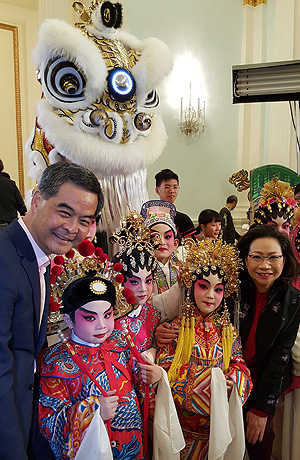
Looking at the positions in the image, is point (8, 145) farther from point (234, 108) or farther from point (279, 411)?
point (279, 411)

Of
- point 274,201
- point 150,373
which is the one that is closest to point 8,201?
point 274,201

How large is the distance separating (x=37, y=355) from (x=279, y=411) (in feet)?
3.64

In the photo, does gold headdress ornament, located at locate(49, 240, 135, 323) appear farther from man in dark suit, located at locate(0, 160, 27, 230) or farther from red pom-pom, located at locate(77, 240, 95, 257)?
man in dark suit, located at locate(0, 160, 27, 230)

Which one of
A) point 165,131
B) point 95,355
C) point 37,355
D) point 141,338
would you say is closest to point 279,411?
point 141,338

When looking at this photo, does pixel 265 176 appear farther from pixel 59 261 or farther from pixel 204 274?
pixel 59 261

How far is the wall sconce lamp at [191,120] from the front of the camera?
150 cm

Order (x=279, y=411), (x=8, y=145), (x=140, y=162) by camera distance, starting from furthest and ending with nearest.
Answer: (x=8, y=145) < (x=279, y=411) < (x=140, y=162)

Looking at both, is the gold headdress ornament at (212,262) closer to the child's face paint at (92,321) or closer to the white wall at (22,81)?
the child's face paint at (92,321)

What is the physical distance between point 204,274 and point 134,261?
8.9 inches

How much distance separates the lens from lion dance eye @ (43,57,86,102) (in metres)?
1.37

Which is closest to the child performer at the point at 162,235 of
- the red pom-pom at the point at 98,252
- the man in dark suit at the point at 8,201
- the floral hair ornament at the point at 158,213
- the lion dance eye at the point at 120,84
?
the floral hair ornament at the point at 158,213

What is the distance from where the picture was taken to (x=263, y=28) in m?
1.57

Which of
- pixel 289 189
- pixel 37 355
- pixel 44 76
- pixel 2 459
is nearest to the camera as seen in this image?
pixel 2 459

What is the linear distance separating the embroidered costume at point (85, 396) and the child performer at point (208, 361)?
0.55 feet
